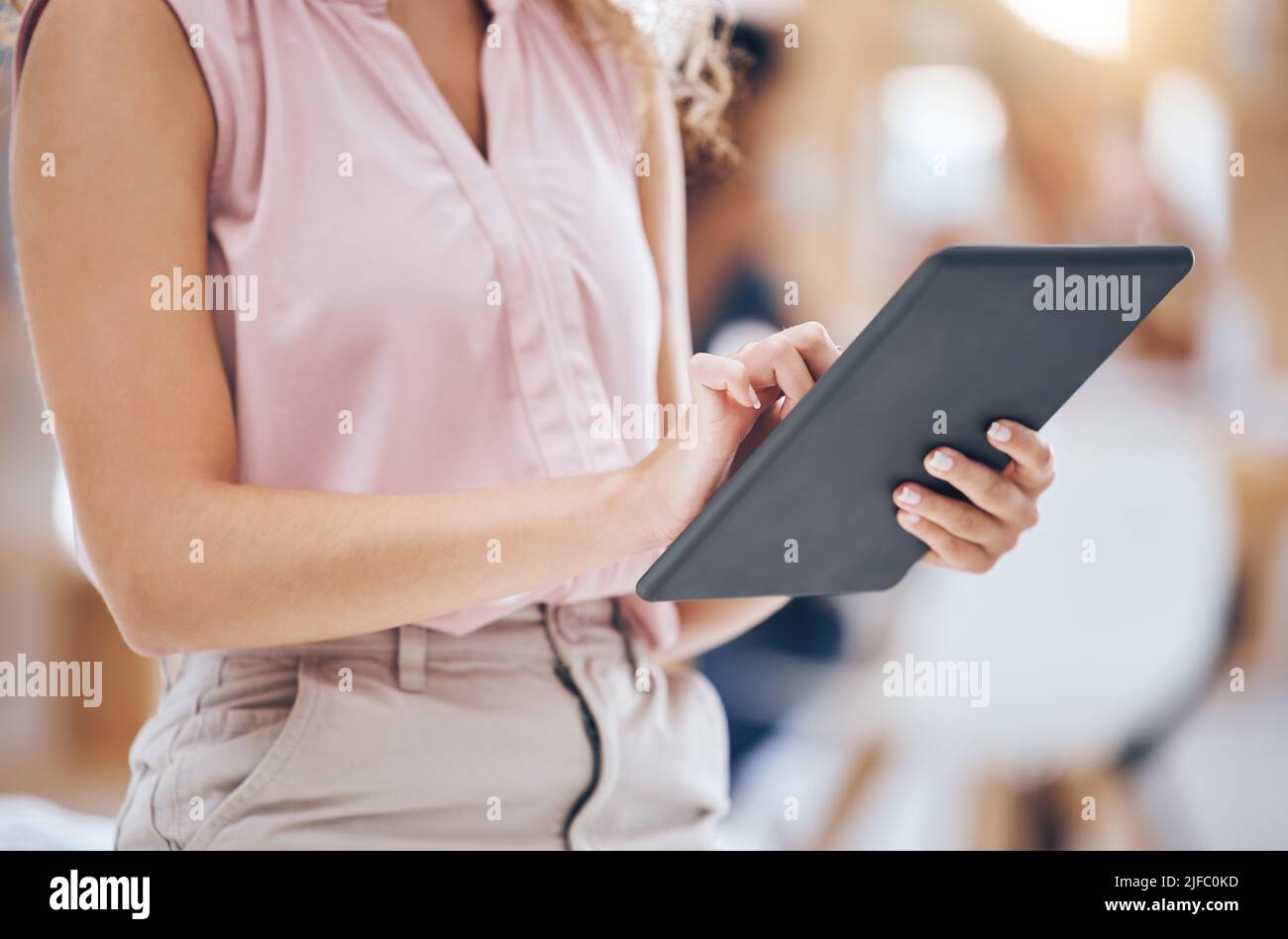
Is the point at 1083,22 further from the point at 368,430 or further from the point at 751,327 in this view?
the point at 368,430

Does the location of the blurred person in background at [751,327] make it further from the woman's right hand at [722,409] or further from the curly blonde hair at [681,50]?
the woman's right hand at [722,409]

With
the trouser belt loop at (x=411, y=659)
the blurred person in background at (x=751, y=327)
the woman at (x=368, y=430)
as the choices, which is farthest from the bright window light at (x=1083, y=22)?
the trouser belt loop at (x=411, y=659)

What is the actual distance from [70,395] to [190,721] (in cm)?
17

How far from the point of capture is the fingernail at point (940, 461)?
521 mm

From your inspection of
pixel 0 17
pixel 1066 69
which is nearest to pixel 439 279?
pixel 0 17

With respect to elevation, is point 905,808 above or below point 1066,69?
below

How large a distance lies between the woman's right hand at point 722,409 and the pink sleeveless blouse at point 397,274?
0.34 ft

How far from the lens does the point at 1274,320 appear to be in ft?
4.59

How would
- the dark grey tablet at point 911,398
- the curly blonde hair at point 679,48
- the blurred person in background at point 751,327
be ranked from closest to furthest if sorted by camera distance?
the dark grey tablet at point 911,398
the curly blonde hair at point 679,48
the blurred person in background at point 751,327

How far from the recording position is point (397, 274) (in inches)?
22.0

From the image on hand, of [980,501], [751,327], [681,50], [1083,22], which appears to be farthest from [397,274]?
[1083,22]

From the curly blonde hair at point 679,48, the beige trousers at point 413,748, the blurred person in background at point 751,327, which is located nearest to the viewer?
the beige trousers at point 413,748
